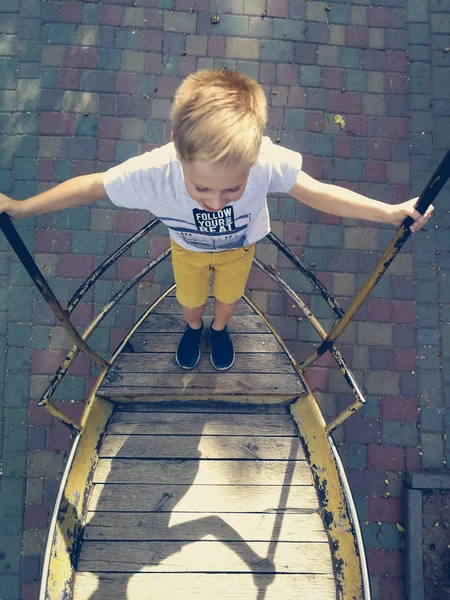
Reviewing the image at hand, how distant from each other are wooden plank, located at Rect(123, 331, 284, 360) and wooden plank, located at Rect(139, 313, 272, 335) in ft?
0.10

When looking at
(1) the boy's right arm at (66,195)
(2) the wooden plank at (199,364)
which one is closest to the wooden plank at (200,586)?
(2) the wooden plank at (199,364)

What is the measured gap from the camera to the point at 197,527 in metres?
2.90

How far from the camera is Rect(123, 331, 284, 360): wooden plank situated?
332 centimetres

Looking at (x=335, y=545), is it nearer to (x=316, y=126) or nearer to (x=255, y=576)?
(x=255, y=576)

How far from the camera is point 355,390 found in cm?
274

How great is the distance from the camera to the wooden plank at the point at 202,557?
283 cm

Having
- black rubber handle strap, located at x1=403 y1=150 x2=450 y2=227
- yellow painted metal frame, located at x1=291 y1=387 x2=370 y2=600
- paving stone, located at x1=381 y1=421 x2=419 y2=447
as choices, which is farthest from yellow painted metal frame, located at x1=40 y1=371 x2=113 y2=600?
paving stone, located at x1=381 y1=421 x2=419 y2=447

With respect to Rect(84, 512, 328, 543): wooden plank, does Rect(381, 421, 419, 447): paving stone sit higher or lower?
higher

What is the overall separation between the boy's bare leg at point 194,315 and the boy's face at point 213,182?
4.06 ft

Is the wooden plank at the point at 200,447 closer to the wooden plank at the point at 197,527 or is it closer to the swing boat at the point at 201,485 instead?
the swing boat at the point at 201,485

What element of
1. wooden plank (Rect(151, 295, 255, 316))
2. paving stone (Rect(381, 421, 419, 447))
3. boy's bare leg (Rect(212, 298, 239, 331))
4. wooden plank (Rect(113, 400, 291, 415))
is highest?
wooden plank (Rect(151, 295, 255, 316))

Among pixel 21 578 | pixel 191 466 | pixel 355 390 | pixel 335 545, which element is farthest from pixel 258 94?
pixel 21 578

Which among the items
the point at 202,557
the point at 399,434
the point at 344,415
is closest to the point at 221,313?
the point at 344,415

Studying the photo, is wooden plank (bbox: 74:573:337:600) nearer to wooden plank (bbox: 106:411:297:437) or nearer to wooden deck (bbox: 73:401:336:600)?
wooden deck (bbox: 73:401:336:600)
